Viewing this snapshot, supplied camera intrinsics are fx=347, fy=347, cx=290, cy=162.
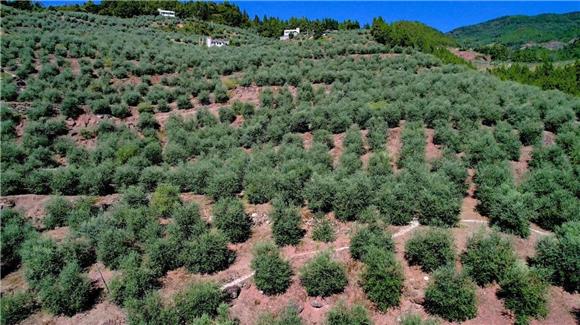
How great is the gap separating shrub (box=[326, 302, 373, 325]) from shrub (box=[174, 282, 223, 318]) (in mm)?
2900

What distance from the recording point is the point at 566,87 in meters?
38.1

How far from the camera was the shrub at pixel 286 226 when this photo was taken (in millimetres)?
11219

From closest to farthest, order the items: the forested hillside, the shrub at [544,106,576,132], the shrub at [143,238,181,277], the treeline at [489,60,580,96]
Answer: the forested hillside → the shrub at [143,238,181,277] → the shrub at [544,106,576,132] → the treeline at [489,60,580,96]

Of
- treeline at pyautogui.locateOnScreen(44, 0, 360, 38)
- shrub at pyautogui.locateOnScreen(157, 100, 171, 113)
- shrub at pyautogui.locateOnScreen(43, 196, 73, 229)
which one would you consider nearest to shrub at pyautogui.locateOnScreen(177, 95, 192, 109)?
shrub at pyautogui.locateOnScreen(157, 100, 171, 113)

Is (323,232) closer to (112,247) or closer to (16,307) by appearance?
(112,247)

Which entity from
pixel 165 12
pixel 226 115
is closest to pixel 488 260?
pixel 226 115

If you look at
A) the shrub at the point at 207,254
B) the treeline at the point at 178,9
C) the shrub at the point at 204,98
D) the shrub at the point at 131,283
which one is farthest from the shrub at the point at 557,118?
the treeline at the point at 178,9

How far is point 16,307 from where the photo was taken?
29.6 feet

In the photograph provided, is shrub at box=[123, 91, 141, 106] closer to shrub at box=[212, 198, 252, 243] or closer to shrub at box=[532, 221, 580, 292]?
shrub at box=[212, 198, 252, 243]

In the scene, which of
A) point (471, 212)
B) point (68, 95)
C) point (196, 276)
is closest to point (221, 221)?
point (196, 276)

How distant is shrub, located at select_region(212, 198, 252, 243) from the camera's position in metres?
11.6

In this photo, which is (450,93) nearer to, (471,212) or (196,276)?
(471,212)

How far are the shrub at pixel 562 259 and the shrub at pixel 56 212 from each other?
15845 mm

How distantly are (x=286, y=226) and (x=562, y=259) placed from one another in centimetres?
762
